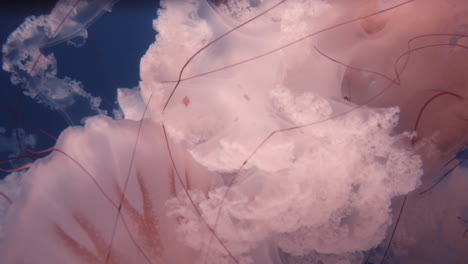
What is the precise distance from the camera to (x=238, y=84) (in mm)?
1582

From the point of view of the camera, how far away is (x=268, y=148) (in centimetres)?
139

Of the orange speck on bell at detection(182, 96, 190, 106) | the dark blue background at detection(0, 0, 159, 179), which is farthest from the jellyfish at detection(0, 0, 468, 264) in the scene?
the dark blue background at detection(0, 0, 159, 179)

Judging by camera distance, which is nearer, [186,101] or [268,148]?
[268,148]

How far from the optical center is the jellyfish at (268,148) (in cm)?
142

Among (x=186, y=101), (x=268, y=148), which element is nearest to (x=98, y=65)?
(x=186, y=101)

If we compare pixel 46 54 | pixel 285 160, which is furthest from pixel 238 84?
pixel 46 54

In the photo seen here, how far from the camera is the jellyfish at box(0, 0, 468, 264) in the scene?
1.42 metres

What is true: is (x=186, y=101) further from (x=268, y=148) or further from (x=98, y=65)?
(x=98, y=65)

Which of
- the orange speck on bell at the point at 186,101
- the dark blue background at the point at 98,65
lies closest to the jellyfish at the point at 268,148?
the orange speck on bell at the point at 186,101

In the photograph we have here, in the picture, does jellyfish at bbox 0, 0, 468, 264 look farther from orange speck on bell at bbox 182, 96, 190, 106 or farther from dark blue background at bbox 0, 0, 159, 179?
dark blue background at bbox 0, 0, 159, 179

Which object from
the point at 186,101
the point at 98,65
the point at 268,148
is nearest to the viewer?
the point at 268,148

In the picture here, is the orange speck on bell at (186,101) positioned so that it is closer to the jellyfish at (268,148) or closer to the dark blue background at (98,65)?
the jellyfish at (268,148)

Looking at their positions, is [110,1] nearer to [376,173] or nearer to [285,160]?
[285,160]

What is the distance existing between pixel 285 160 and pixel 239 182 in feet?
0.90
